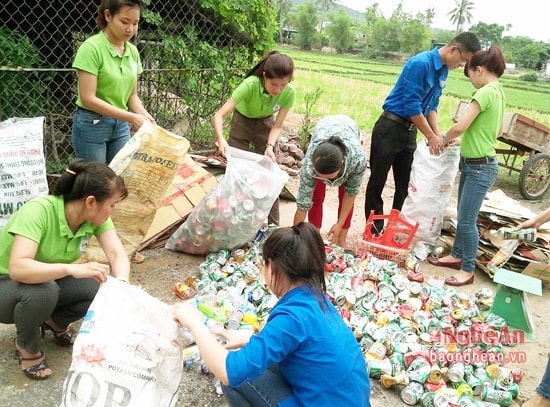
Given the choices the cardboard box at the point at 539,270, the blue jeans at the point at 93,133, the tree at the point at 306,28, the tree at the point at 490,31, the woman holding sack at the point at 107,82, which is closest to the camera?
the woman holding sack at the point at 107,82

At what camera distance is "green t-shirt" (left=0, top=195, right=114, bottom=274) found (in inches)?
74.7

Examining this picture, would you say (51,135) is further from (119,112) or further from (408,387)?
(408,387)

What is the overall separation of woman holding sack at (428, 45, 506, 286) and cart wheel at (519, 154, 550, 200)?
2984 millimetres

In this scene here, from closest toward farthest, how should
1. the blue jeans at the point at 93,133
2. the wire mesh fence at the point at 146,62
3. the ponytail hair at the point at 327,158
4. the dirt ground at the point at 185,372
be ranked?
the dirt ground at the point at 185,372
the blue jeans at the point at 93,133
the ponytail hair at the point at 327,158
the wire mesh fence at the point at 146,62

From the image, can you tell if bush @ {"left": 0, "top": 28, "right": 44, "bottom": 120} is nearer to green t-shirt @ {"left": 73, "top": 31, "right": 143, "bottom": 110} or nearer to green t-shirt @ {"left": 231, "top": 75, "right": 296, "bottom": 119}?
green t-shirt @ {"left": 73, "top": 31, "right": 143, "bottom": 110}

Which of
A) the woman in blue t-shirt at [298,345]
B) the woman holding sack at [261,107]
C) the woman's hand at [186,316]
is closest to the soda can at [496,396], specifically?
the woman in blue t-shirt at [298,345]

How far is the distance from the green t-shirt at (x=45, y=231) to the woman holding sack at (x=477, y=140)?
2.56 meters

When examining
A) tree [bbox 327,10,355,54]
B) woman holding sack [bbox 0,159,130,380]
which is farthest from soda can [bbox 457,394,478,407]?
tree [bbox 327,10,355,54]

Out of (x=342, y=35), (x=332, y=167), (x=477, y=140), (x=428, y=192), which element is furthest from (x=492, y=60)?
(x=342, y=35)

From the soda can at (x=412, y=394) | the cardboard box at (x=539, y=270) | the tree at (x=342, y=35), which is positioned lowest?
the soda can at (x=412, y=394)

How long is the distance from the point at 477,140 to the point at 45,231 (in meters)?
2.77

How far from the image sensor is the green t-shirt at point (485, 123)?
10.6 ft

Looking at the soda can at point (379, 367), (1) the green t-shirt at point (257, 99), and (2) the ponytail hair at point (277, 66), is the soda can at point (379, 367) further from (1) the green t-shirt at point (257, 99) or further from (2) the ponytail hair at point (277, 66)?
(1) the green t-shirt at point (257, 99)

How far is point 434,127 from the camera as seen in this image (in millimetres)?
3908
